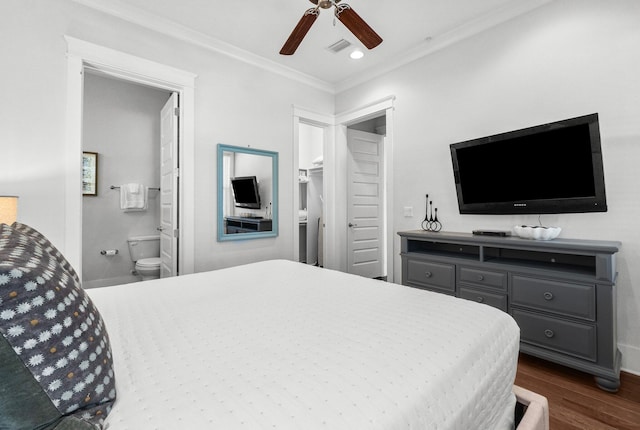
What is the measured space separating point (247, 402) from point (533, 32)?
328cm

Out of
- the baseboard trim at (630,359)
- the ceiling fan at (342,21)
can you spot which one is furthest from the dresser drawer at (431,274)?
the ceiling fan at (342,21)

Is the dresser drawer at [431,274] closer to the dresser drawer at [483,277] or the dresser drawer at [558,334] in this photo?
the dresser drawer at [483,277]

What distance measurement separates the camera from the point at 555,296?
2021mm

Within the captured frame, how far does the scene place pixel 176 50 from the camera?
2857 millimetres

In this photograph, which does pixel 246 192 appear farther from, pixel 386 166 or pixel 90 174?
pixel 90 174

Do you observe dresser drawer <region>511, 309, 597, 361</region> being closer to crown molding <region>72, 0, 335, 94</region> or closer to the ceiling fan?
the ceiling fan

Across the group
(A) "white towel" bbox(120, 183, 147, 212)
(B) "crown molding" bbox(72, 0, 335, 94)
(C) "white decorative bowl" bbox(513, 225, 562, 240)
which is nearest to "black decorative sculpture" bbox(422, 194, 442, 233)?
(C) "white decorative bowl" bbox(513, 225, 562, 240)

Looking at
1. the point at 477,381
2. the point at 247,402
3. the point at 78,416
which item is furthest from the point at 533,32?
the point at 78,416

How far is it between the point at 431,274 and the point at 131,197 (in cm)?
382

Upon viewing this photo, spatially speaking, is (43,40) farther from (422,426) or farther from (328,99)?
(422,426)

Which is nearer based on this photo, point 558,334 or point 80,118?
point 558,334

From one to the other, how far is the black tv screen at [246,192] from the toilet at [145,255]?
1328 mm

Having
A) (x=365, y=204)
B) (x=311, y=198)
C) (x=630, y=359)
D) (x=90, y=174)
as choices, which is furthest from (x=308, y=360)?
(x=311, y=198)

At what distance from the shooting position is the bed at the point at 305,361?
0.64 meters
